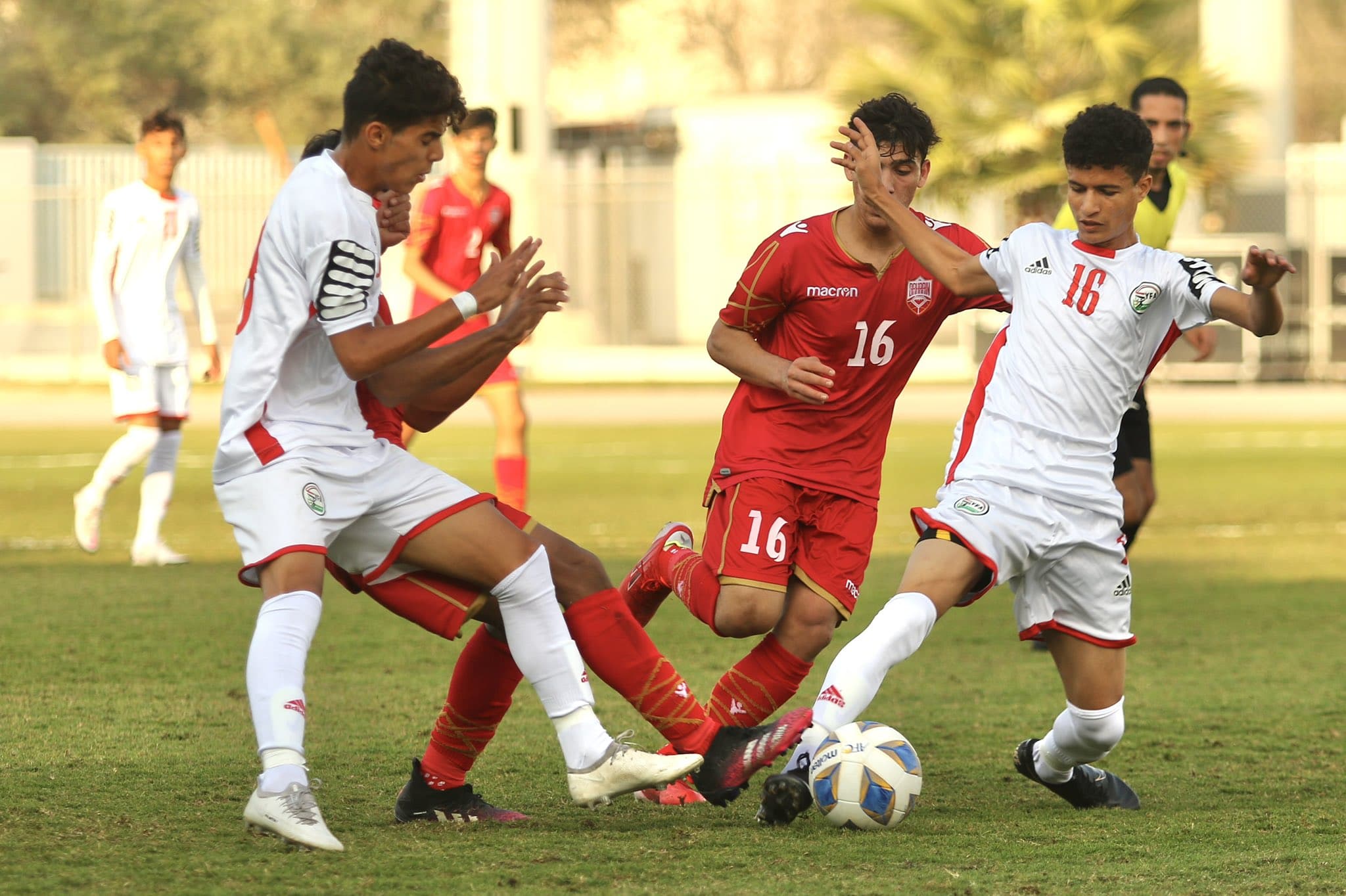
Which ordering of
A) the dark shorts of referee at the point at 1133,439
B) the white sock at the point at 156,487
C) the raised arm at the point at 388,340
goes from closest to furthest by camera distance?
the raised arm at the point at 388,340, the dark shorts of referee at the point at 1133,439, the white sock at the point at 156,487

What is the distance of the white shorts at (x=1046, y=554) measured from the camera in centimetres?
465

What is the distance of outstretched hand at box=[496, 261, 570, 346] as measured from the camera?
4.32 metres

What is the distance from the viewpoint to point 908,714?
6.13 metres

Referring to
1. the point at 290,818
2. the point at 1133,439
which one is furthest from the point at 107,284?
the point at 290,818

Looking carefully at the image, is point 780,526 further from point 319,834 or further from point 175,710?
point 175,710

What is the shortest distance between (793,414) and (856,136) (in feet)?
2.90

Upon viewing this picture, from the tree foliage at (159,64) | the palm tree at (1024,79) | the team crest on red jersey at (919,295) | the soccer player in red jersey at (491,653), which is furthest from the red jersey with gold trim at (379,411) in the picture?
the tree foliage at (159,64)

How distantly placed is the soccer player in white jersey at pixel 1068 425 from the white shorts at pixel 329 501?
1197 mm

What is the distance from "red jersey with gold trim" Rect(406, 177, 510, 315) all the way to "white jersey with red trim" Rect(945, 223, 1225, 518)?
581cm

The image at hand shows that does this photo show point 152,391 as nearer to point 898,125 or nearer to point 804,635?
point 804,635

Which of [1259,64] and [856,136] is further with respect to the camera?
[1259,64]

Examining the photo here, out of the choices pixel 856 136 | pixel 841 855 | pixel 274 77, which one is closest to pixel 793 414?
pixel 856 136

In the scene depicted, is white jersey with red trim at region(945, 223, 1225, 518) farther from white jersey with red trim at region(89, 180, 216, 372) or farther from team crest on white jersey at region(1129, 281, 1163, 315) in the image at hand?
white jersey with red trim at region(89, 180, 216, 372)

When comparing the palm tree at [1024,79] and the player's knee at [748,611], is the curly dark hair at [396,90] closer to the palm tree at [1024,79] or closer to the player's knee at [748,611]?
the player's knee at [748,611]
